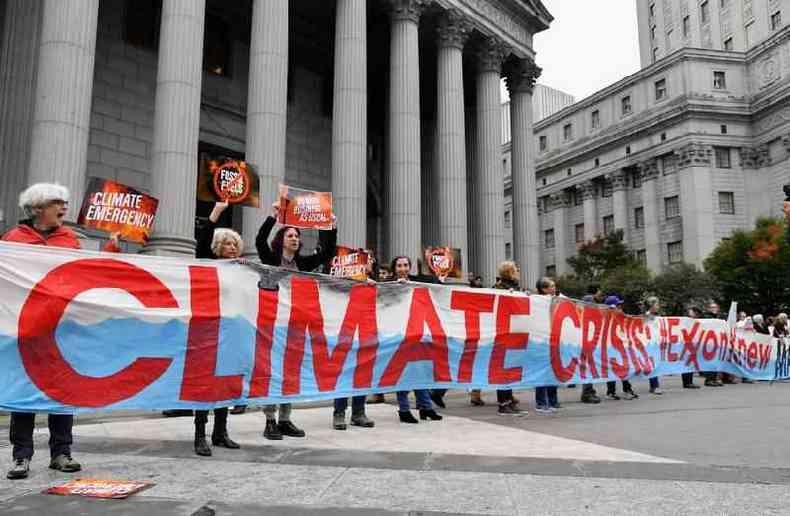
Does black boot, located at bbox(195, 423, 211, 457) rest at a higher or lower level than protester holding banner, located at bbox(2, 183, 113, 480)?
lower

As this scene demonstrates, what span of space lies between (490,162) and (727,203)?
35445 mm

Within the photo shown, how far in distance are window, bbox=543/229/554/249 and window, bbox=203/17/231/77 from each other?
47381mm

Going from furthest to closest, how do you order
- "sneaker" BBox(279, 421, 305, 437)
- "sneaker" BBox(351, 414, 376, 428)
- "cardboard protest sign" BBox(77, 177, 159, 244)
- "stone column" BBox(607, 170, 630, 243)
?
1. "stone column" BBox(607, 170, 630, 243)
2. "cardboard protest sign" BBox(77, 177, 159, 244)
3. "sneaker" BBox(351, 414, 376, 428)
4. "sneaker" BBox(279, 421, 305, 437)

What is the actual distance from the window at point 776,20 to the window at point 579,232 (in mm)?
25679

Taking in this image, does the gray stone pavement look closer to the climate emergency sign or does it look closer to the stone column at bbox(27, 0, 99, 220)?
the climate emergency sign

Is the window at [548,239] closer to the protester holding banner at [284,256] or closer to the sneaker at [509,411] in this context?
the sneaker at [509,411]

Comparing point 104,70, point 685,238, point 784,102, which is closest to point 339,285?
point 104,70

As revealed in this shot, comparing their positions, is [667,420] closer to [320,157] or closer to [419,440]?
[419,440]

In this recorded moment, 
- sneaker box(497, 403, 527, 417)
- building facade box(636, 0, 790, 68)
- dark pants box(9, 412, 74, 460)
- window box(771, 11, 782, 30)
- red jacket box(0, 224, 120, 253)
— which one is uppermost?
building facade box(636, 0, 790, 68)

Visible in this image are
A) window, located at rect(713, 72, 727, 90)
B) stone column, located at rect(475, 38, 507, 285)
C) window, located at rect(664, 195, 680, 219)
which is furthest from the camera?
window, located at rect(713, 72, 727, 90)

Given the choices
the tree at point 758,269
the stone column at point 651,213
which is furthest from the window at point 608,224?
the tree at point 758,269

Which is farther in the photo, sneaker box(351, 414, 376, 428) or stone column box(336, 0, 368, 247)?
stone column box(336, 0, 368, 247)

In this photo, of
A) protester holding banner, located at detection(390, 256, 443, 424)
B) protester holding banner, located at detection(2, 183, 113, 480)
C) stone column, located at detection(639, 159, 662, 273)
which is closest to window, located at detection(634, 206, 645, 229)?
stone column, located at detection(639, 159, 662, 273)

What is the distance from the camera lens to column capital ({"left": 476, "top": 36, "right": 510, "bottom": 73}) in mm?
27047
